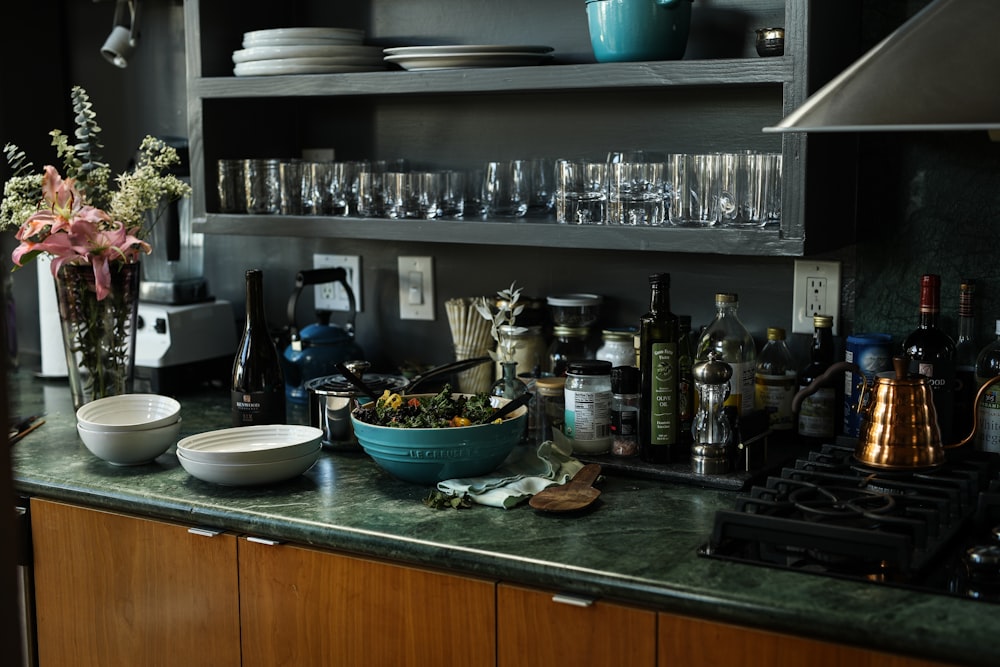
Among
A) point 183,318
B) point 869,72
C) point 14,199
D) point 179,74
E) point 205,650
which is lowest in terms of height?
point 205,650

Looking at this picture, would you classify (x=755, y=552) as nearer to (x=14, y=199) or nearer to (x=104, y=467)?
(x=104, y=467)

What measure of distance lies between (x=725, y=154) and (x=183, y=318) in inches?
55.6

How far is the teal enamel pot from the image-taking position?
201cm

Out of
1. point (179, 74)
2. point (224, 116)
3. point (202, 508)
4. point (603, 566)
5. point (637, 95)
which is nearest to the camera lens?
point (603, 566)

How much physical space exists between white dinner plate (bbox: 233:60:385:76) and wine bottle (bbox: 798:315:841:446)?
3.53 ft

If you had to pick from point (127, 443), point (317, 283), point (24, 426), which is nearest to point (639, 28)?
point (317, 283)

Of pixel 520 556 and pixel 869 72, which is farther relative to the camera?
pixel 520 556

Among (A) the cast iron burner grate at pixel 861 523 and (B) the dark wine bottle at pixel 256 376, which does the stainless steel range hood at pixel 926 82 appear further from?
(B) the dark wine bottle at pixel 256 376

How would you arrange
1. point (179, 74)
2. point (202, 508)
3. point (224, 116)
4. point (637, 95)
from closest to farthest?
point (202, 508) → point (637, 95) → point (224, 116) → point (179, 74)

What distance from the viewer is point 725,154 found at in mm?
1997

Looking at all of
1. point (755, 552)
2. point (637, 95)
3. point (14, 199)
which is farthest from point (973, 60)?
point (14, 199)

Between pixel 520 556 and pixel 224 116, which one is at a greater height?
pixel 224 116

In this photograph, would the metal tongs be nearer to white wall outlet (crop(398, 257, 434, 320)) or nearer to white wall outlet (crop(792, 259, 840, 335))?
white wall outlet (crop(398, 257, 434, 320))

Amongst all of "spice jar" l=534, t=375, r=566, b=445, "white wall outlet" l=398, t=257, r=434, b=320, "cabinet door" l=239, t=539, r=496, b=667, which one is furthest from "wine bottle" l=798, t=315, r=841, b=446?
"white wall outlet" l=398, t=257, r=434, b=320
